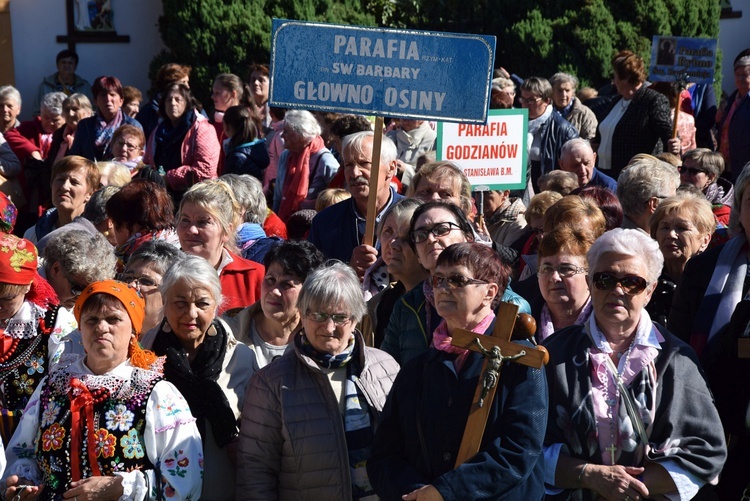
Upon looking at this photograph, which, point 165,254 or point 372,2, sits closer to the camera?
point 165,254

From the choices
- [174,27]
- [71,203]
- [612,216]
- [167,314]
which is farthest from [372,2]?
[167,314]

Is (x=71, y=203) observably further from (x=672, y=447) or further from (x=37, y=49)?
(x=37, y=49)

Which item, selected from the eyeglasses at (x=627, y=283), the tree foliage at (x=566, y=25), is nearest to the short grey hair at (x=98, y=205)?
the eyeglasses at (x=627, y=283)

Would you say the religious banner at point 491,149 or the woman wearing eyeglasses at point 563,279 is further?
the religious banner at point 491,149

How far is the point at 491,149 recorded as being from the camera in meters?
8.15

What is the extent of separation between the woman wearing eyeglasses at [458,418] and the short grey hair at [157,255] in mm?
1861

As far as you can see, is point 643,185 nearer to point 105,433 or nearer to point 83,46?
point 105,433

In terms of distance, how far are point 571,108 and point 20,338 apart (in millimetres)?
8227

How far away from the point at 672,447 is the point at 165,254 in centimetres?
271

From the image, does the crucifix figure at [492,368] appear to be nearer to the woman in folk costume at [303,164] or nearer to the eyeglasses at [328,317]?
the eyeglasses at [328,317]

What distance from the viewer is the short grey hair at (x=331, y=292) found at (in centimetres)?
465

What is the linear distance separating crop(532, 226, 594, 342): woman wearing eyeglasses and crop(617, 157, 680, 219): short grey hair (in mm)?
1990

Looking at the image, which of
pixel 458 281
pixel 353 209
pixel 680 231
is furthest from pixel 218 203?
pixel 680 231

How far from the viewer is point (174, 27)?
18.1 metres
